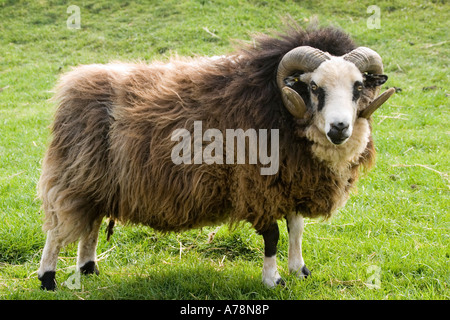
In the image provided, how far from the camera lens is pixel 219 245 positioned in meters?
5.29

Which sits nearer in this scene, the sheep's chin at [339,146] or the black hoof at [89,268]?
the sheep's chin at [339,146]

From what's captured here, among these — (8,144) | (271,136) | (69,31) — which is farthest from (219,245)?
(69,31)

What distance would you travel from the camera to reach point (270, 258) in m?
4.34

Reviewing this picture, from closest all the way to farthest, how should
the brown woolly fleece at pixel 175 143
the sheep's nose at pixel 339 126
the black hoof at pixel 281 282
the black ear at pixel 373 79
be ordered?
the sheep's nose at pixel 339 126 → the brown woolly fleece at pixel 175 143 → the black ear at pixel 373 79 → the black hoof at pixel 281 282

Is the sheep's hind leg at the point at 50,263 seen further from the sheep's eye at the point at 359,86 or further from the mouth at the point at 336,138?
the sheep's eye at the point at 359,86

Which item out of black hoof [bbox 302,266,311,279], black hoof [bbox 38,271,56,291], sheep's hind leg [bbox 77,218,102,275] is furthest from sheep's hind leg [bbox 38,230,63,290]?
black hoof [bbox 302,266,311,279]

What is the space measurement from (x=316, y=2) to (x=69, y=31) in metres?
7.64

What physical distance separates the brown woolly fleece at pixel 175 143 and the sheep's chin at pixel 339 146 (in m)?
0.01

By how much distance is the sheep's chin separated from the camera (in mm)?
3988

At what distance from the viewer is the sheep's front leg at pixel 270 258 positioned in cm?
431

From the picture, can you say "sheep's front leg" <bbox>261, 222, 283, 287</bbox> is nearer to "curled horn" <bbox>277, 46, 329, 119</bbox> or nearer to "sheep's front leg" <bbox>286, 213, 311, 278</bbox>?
"sheep's front leg" <bbox>286, 213, 311, 278</bbox>

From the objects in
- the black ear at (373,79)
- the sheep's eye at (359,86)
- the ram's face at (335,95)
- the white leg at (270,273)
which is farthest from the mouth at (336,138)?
the white leg at (270,273)

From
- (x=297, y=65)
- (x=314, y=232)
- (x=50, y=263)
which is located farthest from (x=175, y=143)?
(x=314, y=232)

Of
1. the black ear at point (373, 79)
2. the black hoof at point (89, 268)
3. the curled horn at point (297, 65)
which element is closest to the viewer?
the curled horn at point (297, 65)
